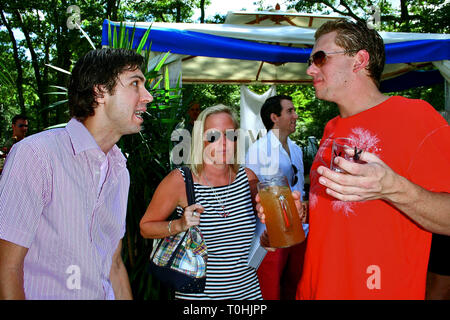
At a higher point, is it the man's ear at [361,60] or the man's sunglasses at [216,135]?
the man's ear at [361,60]

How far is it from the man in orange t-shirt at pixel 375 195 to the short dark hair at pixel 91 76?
1.05m

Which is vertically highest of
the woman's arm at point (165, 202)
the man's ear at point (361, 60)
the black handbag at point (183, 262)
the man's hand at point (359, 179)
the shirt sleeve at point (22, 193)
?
the man's ear at point (361, 60)

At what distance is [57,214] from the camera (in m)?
1.36

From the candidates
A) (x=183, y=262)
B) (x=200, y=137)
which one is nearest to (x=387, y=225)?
(x=183, y=262)

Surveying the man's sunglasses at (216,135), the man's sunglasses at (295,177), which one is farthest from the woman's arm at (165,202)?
the man's sunglasses at (295,177)

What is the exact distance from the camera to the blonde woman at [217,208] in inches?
90.9

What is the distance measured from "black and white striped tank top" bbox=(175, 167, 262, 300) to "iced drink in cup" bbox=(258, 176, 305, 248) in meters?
0.60

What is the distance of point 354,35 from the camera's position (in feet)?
5.99

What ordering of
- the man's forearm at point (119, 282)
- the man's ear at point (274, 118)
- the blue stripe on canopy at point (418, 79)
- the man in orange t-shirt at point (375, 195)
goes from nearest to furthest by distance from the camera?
the man in orange t-shirt at point (375, 195), the man's forearm at point (119, 282), the man's ear at point (274, 118), the blue stripe on canopy at point (418, 79)

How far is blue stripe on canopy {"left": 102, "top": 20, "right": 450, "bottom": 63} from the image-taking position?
13.0 feet

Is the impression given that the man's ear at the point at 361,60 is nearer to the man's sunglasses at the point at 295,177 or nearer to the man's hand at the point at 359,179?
the man's hand at the point at 359,179

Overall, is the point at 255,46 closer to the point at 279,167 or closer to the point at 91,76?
the point at 279,167

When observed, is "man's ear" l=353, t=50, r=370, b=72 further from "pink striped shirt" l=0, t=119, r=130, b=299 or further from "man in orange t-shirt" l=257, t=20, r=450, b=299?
"pink striped shirt" l=0, t=119, r=130, b=299
